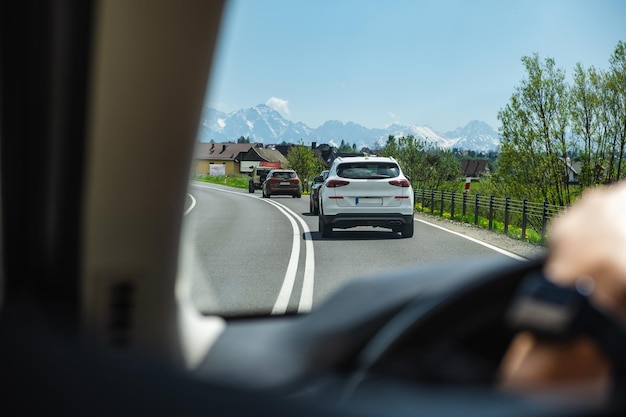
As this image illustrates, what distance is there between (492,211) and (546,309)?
2053cm

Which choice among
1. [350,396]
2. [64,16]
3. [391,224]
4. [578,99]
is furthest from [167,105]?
[578,99]

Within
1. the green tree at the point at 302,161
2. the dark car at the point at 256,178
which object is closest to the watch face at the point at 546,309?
the dark car at the point at 256,178

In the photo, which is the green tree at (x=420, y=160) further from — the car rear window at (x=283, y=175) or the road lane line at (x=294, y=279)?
the road lane line at (x=294, y=279)

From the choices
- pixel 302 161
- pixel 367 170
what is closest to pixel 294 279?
pixel 367 170

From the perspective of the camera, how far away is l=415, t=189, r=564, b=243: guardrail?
1454 centimetres

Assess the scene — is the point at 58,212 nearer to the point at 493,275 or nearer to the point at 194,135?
the point at 194,135

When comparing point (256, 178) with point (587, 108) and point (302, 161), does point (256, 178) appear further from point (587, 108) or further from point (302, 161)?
point (587, 108)

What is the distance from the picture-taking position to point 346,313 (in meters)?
1.59

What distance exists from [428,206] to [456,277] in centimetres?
2748

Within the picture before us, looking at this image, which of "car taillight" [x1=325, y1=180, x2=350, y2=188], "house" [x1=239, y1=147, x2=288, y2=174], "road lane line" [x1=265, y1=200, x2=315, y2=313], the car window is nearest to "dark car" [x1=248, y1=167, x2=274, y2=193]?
the car window

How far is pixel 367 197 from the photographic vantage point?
58.0ft

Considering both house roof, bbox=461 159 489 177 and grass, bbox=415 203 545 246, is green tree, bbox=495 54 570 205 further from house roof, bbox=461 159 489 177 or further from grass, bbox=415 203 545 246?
house roof, bbox=461 159 489 177

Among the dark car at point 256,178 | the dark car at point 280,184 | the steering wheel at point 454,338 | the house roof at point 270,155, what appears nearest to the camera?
the steering wheel at point 454,338

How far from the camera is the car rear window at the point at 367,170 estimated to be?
18.0m
